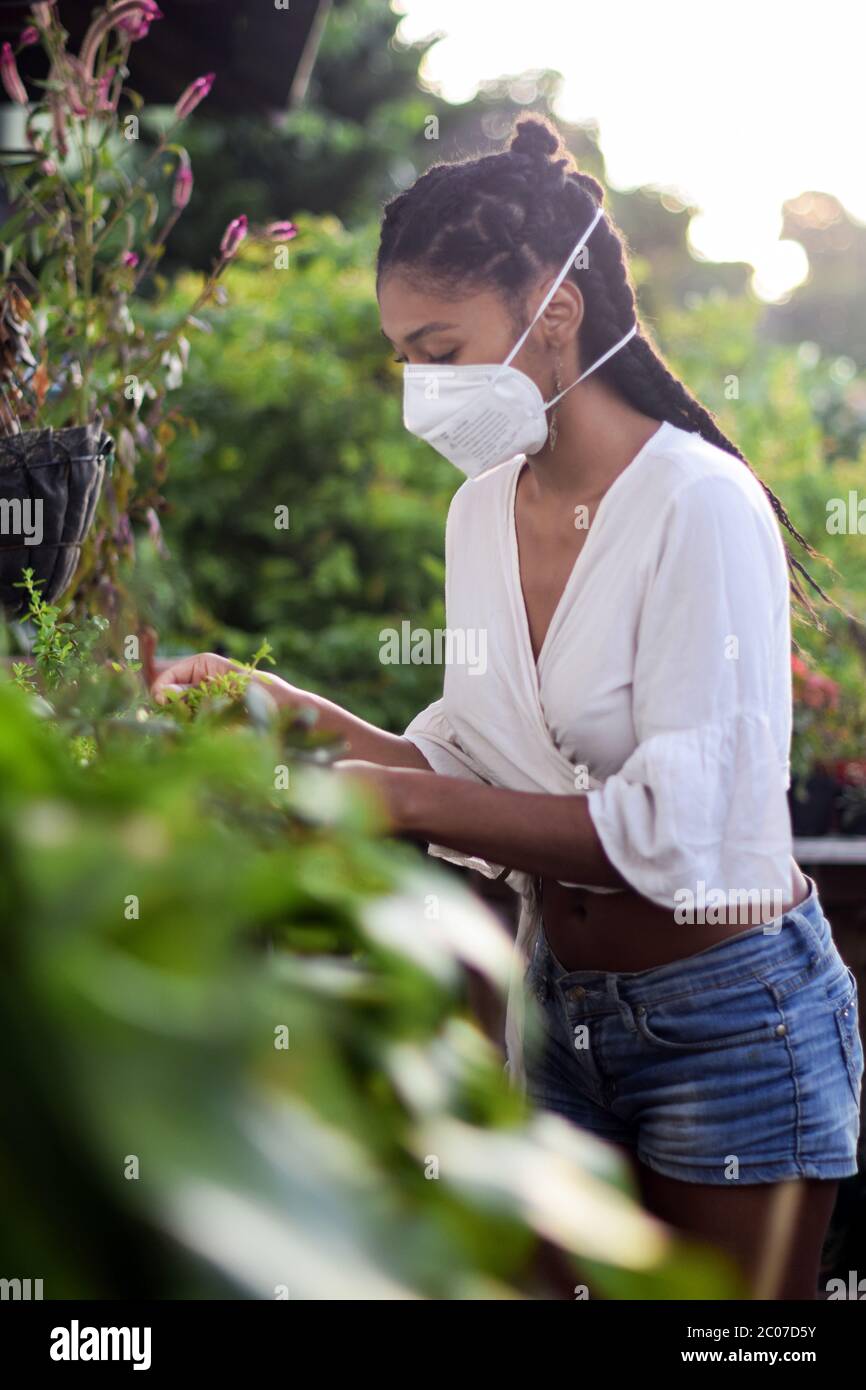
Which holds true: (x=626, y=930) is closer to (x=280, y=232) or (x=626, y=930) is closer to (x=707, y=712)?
(x=707, y=712)

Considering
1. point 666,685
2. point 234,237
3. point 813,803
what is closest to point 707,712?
point 666,685

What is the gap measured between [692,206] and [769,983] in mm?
26021

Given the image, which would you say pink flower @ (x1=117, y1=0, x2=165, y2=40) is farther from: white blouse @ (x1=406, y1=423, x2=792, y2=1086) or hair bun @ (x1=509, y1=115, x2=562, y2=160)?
white blouse @ (x1=406, y1=423, x2=792, y2=1086)

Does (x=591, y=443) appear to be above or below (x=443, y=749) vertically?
above

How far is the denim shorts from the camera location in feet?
5.41

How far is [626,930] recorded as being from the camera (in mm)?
1711

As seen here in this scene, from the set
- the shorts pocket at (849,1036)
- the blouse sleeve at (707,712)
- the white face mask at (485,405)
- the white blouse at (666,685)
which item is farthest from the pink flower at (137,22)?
the shorts pocket at (849,1036)

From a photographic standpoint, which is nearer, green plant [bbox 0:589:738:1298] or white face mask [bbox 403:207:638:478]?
green plant [bbox 0:589:738:1298]

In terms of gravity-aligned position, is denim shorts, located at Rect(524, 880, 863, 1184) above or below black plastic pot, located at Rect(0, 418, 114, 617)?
below

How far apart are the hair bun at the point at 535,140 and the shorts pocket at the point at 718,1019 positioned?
3.58 feet

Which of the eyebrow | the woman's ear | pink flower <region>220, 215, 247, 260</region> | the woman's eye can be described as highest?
pink flower <region>220, 215, 247, 260</region>

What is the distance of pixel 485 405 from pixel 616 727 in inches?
17.7

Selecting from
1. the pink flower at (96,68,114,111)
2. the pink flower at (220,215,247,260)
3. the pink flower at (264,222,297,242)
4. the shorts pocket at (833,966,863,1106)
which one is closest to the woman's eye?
the pink flower at (220,215,247,260)
